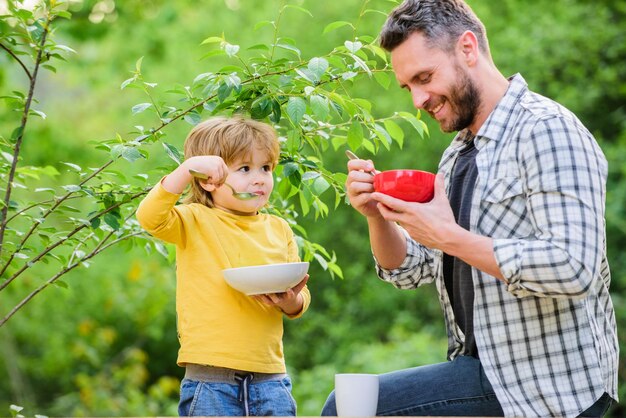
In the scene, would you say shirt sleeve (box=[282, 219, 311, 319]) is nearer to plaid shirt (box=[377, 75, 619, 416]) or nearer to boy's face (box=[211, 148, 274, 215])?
boy's face (box=[211, 148, 274, 215])

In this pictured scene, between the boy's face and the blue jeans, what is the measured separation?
45 cm

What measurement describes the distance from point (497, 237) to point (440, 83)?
42 centimetres

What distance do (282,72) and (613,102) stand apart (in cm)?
573

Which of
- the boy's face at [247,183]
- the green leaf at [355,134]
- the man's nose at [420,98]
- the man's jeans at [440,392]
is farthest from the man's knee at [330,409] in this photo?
the man's nose at [420,98]

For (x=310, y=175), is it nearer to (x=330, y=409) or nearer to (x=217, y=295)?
(x=217, y=295)

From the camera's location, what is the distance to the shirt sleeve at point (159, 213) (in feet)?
7.03

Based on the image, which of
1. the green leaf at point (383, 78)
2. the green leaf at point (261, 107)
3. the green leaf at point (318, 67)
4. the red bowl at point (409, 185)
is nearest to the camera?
the red bowl at point (409, 185)

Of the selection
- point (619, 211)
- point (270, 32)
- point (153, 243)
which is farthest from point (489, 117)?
point (270, 32)

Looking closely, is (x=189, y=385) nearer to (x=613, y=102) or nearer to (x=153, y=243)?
(x=153, y=243)

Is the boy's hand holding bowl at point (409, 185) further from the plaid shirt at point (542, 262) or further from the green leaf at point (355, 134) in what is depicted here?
the green leaf at point (355, 134)

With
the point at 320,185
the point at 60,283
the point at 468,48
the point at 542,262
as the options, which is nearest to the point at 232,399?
the point at 320,185

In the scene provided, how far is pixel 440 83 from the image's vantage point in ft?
7.53

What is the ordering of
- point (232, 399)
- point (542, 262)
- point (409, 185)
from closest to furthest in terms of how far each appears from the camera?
point (542, 262)
point (409, 185)
point (232, 399)

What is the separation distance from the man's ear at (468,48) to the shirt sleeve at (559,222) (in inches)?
13.0
